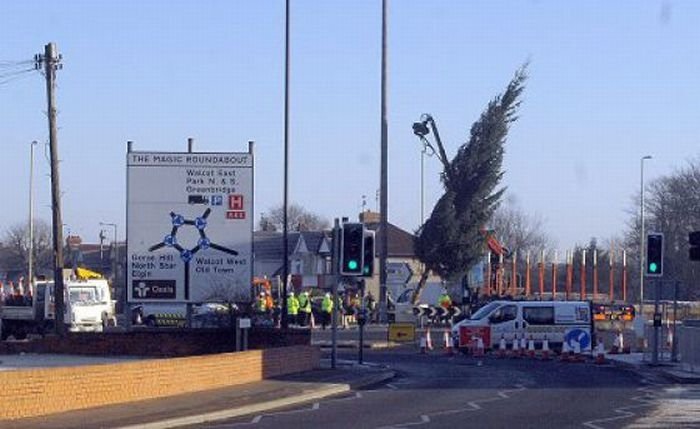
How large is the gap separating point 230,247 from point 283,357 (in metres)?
5.88

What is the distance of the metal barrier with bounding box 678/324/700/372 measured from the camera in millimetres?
34812

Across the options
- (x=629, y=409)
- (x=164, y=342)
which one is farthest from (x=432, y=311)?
(x=629, y=409)

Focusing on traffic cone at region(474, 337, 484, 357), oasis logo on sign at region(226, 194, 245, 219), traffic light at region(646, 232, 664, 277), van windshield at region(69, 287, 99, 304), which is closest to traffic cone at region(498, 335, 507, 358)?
traffic cone at region(474, 337, 484, 357)

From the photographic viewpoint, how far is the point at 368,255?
34625 millimetres

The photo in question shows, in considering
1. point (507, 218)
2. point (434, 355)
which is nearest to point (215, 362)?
point (434, 355)

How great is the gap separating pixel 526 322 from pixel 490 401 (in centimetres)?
1806

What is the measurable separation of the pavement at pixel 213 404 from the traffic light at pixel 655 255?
843 cm

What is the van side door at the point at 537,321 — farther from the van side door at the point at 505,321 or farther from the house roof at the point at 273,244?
the house roof at the point at 273,244

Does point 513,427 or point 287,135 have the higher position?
point 287,135

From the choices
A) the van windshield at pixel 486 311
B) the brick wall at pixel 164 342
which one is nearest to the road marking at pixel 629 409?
the brick wall at pixel 164 342

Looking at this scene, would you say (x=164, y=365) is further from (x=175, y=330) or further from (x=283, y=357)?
(x=175, y=330)

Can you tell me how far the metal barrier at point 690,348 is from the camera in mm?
34812

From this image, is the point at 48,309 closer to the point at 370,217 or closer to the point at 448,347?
the point at 448,347

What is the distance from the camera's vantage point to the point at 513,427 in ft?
69.6
